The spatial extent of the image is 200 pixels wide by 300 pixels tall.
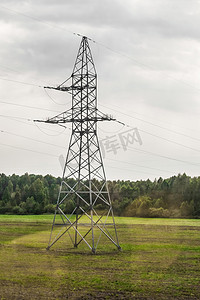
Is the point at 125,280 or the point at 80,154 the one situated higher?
the point at 80,154

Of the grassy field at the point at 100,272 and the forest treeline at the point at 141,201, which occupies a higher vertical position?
the forest treeline at the point at 141,201

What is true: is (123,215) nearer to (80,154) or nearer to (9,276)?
(80,154)

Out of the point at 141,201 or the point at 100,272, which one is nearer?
the point at 100,272

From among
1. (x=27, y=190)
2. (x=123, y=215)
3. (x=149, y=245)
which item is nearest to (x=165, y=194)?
(x=123, y=215)

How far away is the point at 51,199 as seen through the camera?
139 m

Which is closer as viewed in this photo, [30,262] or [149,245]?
[30,262]

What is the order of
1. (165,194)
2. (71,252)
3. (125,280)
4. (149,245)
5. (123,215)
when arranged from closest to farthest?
(125,280)
(71,252)
(149,245)
(123,215)
(165,194)

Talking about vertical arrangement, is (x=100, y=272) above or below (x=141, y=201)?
below

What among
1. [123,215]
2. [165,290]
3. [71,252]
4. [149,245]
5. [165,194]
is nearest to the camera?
[165,290]

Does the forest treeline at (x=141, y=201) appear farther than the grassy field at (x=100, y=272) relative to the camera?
Yes

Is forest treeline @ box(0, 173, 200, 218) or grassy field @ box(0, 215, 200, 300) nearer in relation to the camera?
grassy field @ box(0, 215, 200, 300)

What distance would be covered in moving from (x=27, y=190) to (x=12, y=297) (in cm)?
11265

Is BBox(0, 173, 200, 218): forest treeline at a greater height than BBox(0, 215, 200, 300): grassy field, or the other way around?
BBox(0, 173, 200, 218): forest treeline

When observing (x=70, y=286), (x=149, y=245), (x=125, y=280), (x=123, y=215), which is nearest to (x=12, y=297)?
(x=70, y=286)
